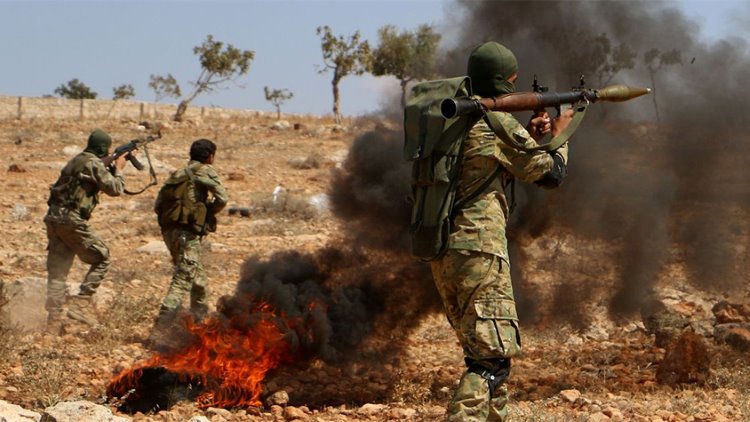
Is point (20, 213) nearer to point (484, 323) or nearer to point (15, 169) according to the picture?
point (15, 169)

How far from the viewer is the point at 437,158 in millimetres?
4492

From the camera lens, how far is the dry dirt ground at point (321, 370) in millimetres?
5656

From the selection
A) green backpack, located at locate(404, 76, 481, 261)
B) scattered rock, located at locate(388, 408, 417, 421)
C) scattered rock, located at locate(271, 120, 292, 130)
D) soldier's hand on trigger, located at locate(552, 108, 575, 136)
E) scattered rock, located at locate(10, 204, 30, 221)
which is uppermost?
soldier's hand on trigger, located at locate(552, 108, 575, 136)

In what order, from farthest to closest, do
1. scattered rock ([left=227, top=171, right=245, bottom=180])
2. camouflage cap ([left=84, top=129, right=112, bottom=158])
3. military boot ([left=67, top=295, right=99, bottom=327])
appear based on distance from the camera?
scattered rock ([left=227, top=171, right=245, bottom=180]) < camouflage cap ([left=84, top=129, right=112, bottom=158]) < military boot ([left=67, top=295, right=99, bottom=327])

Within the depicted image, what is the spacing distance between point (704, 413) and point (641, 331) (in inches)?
111

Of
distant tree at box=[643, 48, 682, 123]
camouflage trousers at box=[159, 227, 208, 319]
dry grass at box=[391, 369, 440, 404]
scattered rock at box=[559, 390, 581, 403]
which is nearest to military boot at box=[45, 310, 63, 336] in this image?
camouflage trousers at box=[159, 227, 208, 319]

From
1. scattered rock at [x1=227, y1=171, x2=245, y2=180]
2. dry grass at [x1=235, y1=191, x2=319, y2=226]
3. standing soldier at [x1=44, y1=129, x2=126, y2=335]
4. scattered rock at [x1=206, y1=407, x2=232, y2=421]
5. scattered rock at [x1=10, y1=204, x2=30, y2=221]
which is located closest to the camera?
scattered rock at [x1=206, y1=407, x2=232, y2=421]

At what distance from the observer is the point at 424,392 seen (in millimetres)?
6246

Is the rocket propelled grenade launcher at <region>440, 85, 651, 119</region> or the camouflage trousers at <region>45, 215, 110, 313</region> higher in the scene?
the rocket propelled grenade launcher at <region>440, 85, 651, 119</region>

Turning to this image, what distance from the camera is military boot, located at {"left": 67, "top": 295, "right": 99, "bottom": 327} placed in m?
8.26

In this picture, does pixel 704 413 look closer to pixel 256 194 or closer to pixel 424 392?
pixel 424 392

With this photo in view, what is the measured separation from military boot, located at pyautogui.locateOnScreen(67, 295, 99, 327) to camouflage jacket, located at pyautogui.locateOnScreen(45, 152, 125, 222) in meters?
0.72

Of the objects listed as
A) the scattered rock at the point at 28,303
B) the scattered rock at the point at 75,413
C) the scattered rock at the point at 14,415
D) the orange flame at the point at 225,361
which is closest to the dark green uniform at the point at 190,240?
A: the scattered rock at the point at 28,303

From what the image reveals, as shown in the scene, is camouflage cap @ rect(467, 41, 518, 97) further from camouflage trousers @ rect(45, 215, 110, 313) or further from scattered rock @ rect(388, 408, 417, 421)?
camouflage trousers @ rect(45, 215, 110, 313)
